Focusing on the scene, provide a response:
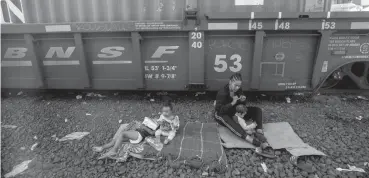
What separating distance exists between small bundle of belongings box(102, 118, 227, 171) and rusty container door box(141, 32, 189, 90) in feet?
4.19

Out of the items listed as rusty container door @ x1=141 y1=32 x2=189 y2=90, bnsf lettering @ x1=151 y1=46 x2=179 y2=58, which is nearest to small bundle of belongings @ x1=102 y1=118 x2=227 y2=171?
rusty container door @ x1=141 y1=32 x2=189 y2=90

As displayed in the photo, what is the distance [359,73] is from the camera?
4.73 m

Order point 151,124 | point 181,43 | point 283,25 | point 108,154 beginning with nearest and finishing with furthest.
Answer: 1. point 108,154
2. point 151,124
3. point 283,25
4. point 181,43

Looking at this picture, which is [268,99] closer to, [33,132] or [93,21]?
[93,21]

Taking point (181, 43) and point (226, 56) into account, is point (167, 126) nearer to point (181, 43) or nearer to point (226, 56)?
point (181, 43)

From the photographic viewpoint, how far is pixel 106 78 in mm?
4559

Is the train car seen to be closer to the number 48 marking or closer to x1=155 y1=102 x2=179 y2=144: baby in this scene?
the number 48 marking

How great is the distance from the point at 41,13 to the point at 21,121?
1958mm

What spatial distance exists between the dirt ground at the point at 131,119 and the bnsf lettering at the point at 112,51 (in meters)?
0.92

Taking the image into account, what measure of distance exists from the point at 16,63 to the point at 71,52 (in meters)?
1.14

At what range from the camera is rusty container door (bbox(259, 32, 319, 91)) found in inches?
161

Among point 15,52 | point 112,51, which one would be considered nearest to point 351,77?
point 112,51

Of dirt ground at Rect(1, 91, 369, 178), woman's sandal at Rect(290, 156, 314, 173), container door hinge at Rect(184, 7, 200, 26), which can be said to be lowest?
dirt ground at Rect(1, 91, 369, 178)

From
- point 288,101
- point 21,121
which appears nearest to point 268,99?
point 288,101
